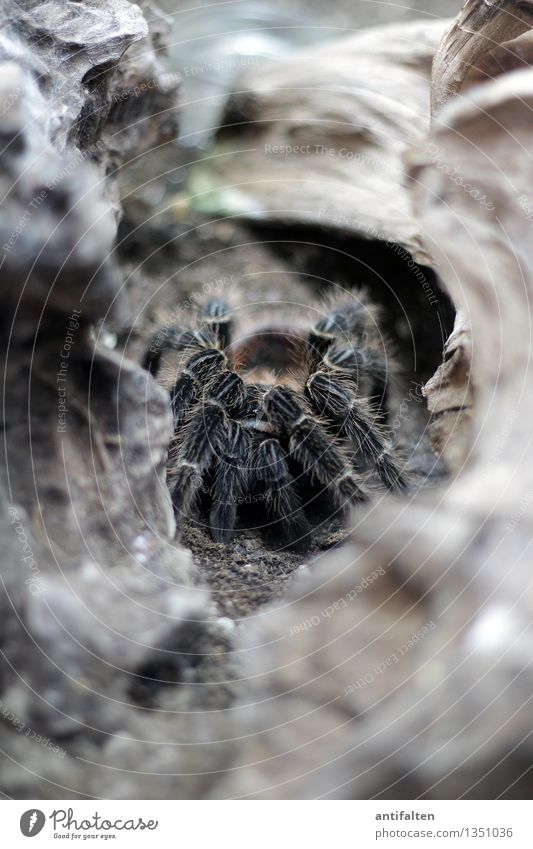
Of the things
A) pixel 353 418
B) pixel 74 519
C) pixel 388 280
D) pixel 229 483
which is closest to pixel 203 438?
pixel 229 483

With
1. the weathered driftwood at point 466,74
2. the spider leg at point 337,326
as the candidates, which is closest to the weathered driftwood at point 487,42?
the weathered driftwood at point 466,74

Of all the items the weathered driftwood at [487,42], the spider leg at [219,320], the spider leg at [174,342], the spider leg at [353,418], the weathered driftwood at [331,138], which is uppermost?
the weathered driftwood at [331,138]

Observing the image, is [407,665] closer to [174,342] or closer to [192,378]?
[192,378]

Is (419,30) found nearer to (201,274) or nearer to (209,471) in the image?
(201,274)

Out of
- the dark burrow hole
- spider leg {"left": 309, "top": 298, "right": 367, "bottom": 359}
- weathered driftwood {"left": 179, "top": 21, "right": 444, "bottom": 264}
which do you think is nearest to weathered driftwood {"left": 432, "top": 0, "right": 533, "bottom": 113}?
weathered driftwood {"left": 179, "top": 21, "right": 444, "bottom": 264}

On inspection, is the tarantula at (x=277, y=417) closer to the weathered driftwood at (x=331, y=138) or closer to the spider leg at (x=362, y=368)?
the spider leg at (x=362, y=368)

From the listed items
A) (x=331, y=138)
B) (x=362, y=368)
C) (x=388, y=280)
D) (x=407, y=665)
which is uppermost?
(x=331, y=138)
